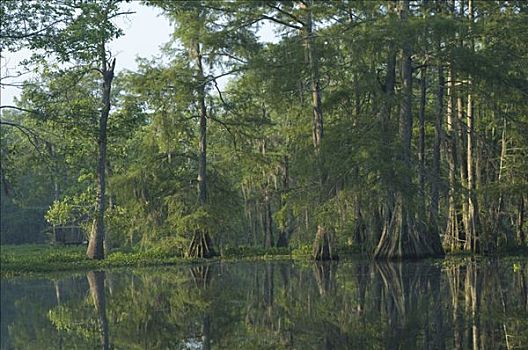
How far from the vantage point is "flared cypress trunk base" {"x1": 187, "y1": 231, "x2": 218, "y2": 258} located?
87.0 feet

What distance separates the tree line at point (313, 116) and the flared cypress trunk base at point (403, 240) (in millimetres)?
43

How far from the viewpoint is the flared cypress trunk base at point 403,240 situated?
21266 mm

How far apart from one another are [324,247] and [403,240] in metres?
3.17

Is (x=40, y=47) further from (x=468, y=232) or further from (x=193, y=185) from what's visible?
(x=468, y=232)

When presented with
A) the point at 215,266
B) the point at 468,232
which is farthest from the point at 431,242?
the point at 215,266

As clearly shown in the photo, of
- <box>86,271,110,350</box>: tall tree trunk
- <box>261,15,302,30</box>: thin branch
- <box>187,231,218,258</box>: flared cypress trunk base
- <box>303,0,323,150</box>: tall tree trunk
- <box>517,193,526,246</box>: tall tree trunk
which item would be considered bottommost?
<box>86,271,110,350</box>: tall tree trunk

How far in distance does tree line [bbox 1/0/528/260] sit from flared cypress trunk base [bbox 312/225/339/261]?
0.05 meters

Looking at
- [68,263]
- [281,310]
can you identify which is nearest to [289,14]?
[68,263]

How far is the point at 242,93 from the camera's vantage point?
27.8 metres

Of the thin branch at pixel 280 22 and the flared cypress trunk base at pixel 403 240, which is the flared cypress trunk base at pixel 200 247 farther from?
the thin branch at pixel 280 22

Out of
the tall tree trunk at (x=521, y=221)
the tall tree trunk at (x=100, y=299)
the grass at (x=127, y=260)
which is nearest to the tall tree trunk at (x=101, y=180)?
the grass at (x=127, y=260)

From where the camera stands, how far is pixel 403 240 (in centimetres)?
A: 2142

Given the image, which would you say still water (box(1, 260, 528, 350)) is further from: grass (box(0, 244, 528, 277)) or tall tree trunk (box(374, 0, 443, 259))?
grass (box(0, 244, 528, 277))

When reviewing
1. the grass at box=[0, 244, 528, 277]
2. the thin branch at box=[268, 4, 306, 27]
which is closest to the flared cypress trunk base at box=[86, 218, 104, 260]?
the grass at box=[0, 244, 528, 277]
